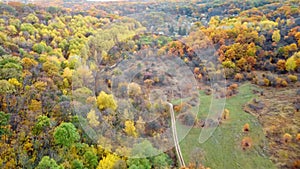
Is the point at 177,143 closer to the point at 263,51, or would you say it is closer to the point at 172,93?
the point at 172,93

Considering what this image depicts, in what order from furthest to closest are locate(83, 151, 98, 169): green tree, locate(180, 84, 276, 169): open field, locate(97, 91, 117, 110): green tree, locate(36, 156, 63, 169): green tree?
locate(97, 91, 117, 110): green tree < locate(180, 84, 276, 169): open field < locate(83, 151, 98, 169): green tree < locate(36, 156, 63, 169): green tree

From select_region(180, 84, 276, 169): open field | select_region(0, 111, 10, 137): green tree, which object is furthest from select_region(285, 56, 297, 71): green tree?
select_region(0, 111, 10, 137): green tree

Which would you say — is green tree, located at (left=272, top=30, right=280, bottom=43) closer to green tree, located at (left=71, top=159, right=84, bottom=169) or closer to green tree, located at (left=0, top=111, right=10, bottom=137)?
green tree, located at (left=71, top=159, right=84, bottom=169)

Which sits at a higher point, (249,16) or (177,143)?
(249,16)

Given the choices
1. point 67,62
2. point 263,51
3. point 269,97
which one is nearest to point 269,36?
point 263,51

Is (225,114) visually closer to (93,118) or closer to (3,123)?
(93,118)

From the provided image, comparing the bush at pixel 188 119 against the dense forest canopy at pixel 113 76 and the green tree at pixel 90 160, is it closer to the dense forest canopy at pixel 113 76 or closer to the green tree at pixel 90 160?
the dense forest canopy at pixel 113 76

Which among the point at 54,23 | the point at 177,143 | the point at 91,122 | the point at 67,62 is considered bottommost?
the point at 177,143

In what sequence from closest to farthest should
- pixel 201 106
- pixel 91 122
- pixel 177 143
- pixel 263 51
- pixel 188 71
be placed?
1. pixel 91 122
2. pixel 177 143
3. pixel 201 106
4. pixel 188 71
5. pixel 263 51
